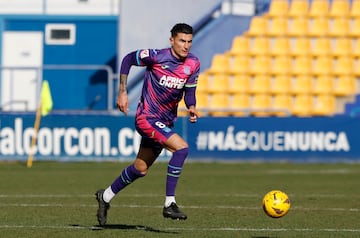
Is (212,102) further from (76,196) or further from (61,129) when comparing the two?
(76,196)

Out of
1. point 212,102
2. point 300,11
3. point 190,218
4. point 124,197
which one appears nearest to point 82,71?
point 212,102

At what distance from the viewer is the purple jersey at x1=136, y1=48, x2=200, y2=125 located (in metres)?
10.8

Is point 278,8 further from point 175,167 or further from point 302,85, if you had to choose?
point 175,167

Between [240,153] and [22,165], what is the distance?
16.9ft

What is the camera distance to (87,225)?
442 inches

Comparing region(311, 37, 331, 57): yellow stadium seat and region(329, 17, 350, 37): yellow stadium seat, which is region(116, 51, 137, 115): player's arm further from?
region(329, 17, 350, 37): yellow stadium seat

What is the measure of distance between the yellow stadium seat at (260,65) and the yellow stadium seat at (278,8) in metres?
1.57

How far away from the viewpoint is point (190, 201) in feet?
47.3

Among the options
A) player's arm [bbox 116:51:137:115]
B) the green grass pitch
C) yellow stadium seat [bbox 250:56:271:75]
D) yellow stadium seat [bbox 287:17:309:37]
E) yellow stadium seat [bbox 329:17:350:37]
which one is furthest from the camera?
yellow stadium seat [bbox 329:17:350:37]

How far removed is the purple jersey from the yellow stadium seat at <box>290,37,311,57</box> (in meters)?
17.3

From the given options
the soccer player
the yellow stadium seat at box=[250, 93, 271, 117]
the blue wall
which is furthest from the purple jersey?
the blue wall

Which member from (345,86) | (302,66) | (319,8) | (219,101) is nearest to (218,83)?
(219,101)

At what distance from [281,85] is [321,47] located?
69.5 inches

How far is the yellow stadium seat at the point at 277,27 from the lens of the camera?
28.3m
